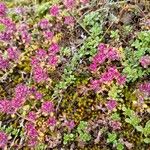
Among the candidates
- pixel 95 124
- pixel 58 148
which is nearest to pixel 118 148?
pixel 95 124

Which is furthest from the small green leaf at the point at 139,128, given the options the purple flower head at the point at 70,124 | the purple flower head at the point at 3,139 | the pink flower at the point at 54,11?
the pink flower at the point at 54,11

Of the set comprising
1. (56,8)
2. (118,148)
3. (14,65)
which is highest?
(56,8)

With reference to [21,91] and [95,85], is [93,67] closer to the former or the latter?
[95,85]

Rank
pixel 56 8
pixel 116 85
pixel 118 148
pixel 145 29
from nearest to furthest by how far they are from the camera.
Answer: pixel 118 148 → pixel 116 85 → pixel 145 29 → pixel 56 8

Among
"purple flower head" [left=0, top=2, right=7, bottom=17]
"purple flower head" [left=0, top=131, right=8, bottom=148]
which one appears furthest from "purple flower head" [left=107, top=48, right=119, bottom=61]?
"purple flower head" [left=0, top=2, right=7, bottom=17]

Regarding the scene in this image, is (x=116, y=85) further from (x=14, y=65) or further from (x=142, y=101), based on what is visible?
(x=14, y=65)

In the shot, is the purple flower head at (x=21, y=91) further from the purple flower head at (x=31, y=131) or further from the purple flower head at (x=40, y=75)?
the purple flower head at (x=31, y=131)

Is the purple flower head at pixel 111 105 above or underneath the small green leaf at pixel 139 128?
above

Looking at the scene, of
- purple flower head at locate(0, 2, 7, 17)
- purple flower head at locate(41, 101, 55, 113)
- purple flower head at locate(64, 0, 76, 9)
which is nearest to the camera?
purple flower head at locate(41, 101, 55, 113)

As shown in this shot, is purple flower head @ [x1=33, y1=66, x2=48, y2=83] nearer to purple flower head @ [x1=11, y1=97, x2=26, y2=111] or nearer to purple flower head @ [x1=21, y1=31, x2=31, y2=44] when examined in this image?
purple flower head @ [x1=11, y1=97, x2=26, y2=111]
